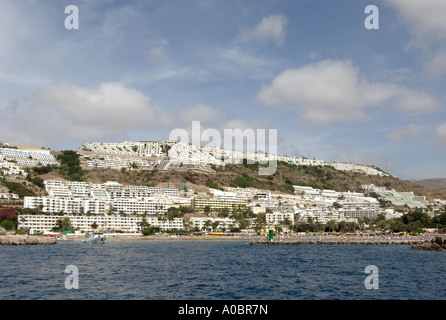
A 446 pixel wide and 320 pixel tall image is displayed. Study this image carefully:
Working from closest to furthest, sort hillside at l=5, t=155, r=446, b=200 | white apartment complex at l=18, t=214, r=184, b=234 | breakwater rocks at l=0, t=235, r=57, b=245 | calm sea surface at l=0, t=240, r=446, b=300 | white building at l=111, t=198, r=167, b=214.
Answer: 1. calm sea surface at l=0, t=240, r=446, b=300
2. breakwater rocks at l=0, t=235, r=57, b=245
3. white apartment complex at l=18, t=214, r=184, b=234
4. white building at l=111, t=198, r=167, b=214
5. hillside at l=5, t=155, r=446, b=200

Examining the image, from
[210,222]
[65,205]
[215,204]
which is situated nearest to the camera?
[65,205]

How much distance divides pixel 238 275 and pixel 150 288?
7707 mm

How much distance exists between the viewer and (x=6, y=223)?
266 feet

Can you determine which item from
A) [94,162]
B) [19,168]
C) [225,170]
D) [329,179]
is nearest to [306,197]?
[225,170]

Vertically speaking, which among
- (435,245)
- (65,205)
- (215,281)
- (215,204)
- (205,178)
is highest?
(205,178)

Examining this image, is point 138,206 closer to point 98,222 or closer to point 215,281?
point 98,222

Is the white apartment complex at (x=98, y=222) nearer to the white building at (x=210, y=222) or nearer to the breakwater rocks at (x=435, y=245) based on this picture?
the white building at (x=210, y=222)

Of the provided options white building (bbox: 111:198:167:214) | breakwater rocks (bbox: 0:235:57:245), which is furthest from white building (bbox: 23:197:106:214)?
breakwater rocks (bbox: 0:235:57:245)

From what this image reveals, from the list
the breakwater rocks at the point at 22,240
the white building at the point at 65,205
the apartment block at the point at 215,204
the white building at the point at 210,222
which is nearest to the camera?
the breakwater rocks at the point at 22,240

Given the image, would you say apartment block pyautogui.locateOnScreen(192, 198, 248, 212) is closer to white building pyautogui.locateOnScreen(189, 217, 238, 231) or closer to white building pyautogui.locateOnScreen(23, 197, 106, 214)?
white building pyautogui.locateOnScreen(189, 217, 238, 231)

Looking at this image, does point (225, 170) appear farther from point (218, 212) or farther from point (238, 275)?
point (238, 275)

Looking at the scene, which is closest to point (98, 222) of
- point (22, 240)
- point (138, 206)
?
point (138, 206)

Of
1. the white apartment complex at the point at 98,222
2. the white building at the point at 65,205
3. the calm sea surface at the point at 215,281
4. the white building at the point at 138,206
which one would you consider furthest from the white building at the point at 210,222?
the calm sea surface at the point at 215,281

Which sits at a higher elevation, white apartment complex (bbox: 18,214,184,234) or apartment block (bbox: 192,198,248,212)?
apartment block (bbox: 192,198,248,212)
